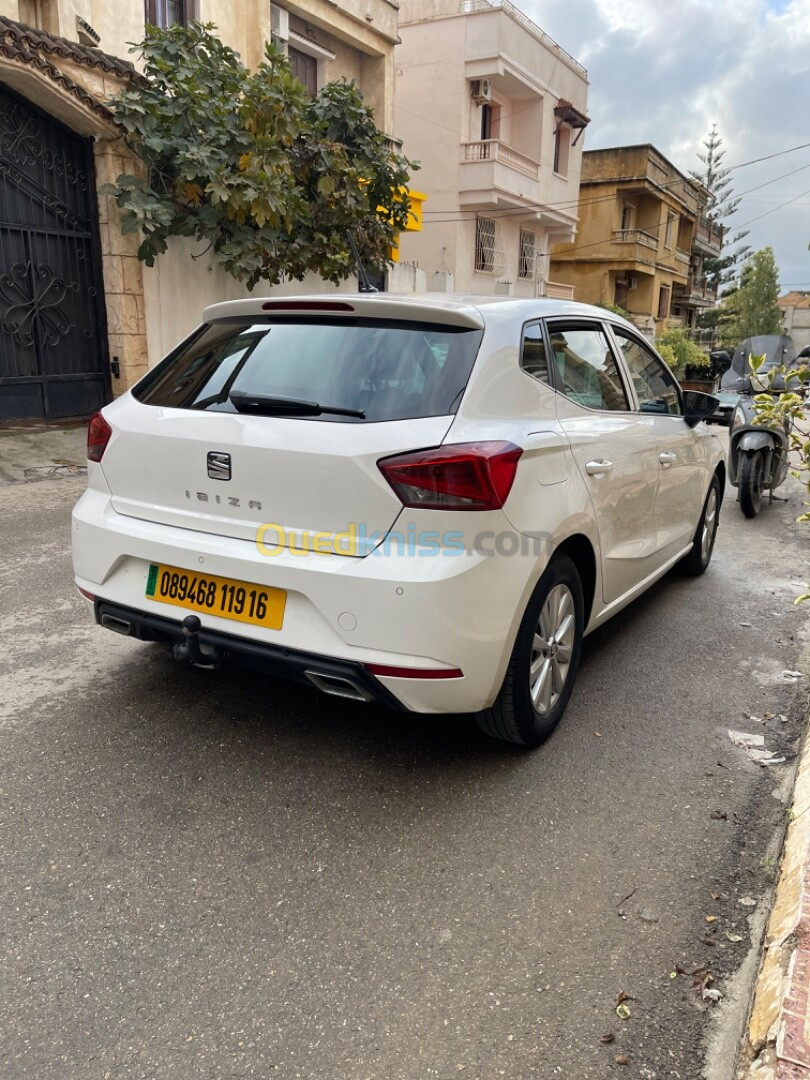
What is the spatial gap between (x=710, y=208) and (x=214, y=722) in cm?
5694

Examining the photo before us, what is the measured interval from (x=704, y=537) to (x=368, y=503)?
3.77m

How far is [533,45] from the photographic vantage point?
2377 cm

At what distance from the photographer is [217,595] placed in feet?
9.50

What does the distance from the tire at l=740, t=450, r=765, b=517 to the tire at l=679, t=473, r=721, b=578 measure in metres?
2.15

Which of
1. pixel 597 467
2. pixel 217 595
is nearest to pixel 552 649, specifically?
pixel 597 467

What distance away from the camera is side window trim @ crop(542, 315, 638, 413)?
133 inches

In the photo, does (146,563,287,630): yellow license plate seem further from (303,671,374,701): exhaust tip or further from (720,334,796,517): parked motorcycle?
(720,334,796,517): parked motorcycle

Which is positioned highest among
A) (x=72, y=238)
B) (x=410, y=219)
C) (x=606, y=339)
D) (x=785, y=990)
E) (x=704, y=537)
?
(x=410, y=219)

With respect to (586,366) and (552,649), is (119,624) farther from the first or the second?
(586,366)

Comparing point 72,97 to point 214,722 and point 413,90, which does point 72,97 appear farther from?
point 413,90

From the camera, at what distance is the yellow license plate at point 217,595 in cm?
279

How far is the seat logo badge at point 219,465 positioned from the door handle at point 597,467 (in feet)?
4.64

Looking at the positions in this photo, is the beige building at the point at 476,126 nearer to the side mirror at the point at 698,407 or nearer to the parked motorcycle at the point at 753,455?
the parked motorcycle at the point at 753,455

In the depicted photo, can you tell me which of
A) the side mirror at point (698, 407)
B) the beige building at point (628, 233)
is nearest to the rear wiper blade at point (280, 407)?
the side mirror at point (698, 407)
